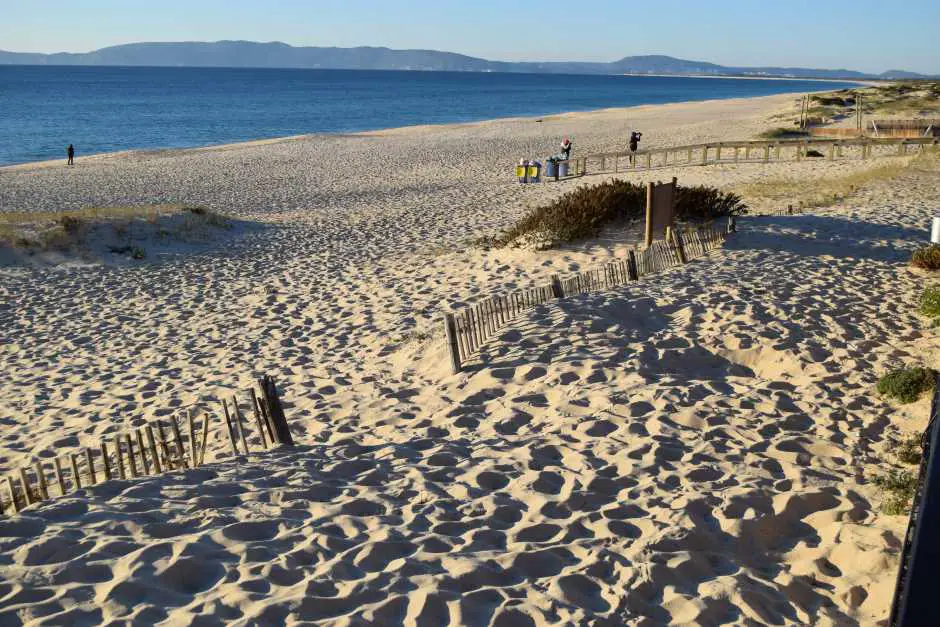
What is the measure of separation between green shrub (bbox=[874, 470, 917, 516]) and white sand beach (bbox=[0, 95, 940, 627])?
0.25 ft

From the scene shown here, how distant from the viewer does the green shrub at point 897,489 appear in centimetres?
503

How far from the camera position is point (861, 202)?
17.6 m

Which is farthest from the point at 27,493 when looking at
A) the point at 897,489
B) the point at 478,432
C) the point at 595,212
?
the point at 595,212

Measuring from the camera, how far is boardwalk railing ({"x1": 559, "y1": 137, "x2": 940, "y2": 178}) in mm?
26719

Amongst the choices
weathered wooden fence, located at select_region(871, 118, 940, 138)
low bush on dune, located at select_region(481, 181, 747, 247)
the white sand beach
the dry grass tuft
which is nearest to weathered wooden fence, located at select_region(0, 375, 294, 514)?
the white sand beach

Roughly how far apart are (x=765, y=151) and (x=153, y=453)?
25.4 m

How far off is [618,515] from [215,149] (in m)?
43.2

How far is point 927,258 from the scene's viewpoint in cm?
1137

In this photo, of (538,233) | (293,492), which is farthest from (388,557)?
(538,233)

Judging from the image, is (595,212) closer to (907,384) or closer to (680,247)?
(680,247)

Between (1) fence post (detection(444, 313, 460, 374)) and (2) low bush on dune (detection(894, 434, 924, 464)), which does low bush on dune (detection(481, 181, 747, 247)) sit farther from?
(2) low bush on dune (detection(894, 434, 924, 464))

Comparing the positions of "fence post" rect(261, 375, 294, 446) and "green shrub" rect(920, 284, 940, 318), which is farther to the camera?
"green shrub" rect(920, 284, 940, 318)

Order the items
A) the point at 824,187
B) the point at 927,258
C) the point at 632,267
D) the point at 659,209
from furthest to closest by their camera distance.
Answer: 1. the point at 824,187
2. the point at 659,209
3. the point at 927,258
4. the point at 632,267

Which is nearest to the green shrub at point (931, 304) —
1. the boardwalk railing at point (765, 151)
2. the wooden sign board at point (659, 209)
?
the wooden sign board at point (659, 209)
